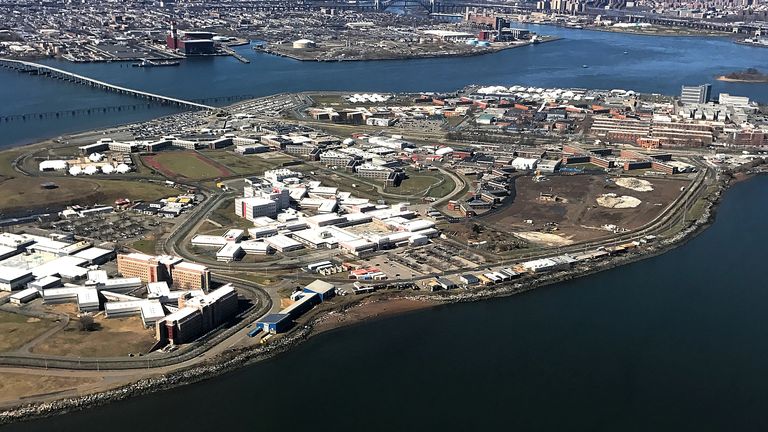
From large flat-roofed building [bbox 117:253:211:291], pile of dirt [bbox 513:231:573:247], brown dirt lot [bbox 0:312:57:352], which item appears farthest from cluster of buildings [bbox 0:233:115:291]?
Result: pile of dirt [bbox 513:231:573:247]

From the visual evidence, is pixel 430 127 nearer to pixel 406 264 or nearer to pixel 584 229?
pixel 584 229

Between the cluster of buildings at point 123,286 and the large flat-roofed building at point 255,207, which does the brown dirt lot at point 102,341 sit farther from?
the large flat-roofed building at point 255,207

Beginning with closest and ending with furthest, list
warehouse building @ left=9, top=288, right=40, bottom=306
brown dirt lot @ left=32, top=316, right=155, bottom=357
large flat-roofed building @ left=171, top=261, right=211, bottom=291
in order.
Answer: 1. brown dirt lot @ left=32, top=316, right=155, bottom=357
2. warehouse building @ left=9, top=288, right=40, bottom=306
3. large flat-roofed building @ left=171, top=261, right=211, bottom=291

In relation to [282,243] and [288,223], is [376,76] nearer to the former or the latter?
[288,223]

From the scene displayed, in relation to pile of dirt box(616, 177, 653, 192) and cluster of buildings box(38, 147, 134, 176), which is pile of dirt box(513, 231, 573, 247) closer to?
pile of dirt box(616, 177, 653, 192)

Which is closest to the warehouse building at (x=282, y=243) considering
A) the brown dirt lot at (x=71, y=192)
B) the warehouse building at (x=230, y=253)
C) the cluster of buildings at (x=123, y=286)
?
the warehouse building at (x=230, y=253)

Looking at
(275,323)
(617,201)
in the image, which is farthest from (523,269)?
(617,201)
